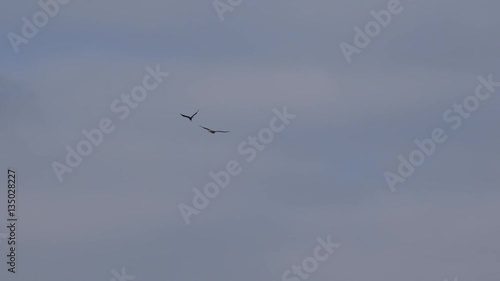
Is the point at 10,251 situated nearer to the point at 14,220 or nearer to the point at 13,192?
the point at 14,220

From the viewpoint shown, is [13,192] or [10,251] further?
[10,251]

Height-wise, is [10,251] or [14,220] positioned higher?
[14,220]

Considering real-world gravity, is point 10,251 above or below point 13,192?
below

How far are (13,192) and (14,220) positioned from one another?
25.7ft

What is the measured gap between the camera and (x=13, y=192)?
74.2 m

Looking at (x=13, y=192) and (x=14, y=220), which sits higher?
(x=13, y=192)

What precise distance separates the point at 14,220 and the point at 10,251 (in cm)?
1185

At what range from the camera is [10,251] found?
8012cm

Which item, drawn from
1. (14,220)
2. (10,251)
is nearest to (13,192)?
(14,220)

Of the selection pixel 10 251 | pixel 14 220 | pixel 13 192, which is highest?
pixel 13 192

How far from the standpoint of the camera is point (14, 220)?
75.7 meters
